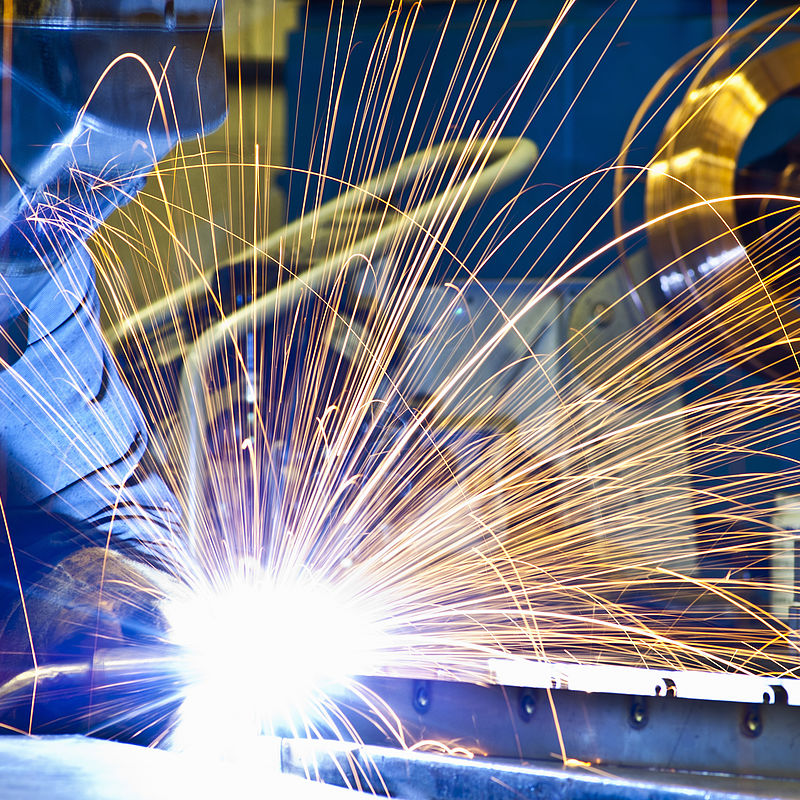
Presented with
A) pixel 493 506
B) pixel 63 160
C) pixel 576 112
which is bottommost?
pixel 493 506

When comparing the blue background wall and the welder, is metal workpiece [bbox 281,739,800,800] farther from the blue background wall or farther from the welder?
the blue background wall

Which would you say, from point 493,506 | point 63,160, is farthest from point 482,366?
point 63,160

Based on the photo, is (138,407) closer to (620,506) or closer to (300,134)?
(300,134)

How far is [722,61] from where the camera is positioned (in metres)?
1.50

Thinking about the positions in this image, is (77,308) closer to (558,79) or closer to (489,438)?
(489,438)

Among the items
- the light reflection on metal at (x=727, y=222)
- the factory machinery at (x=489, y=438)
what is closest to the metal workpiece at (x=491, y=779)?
the factory machinery at (x=489, y=438)

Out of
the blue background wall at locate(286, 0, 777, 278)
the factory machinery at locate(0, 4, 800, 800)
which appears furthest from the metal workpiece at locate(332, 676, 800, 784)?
the blue background wall at locate(286, 0, 777, 278)

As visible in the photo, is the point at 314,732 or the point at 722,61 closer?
the point at 314,732

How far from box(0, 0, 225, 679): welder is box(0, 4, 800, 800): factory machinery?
8 centimetres

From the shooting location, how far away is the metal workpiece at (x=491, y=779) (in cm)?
118

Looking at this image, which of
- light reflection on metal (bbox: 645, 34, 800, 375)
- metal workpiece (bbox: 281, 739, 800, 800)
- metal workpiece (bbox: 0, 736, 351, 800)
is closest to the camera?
metal workpiece (bbox: 0, 736, 351, 800)

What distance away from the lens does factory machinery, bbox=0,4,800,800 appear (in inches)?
49.3

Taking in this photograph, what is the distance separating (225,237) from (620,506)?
108 cm

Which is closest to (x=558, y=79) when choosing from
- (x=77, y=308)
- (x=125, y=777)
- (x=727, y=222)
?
(x=727, y=222)
